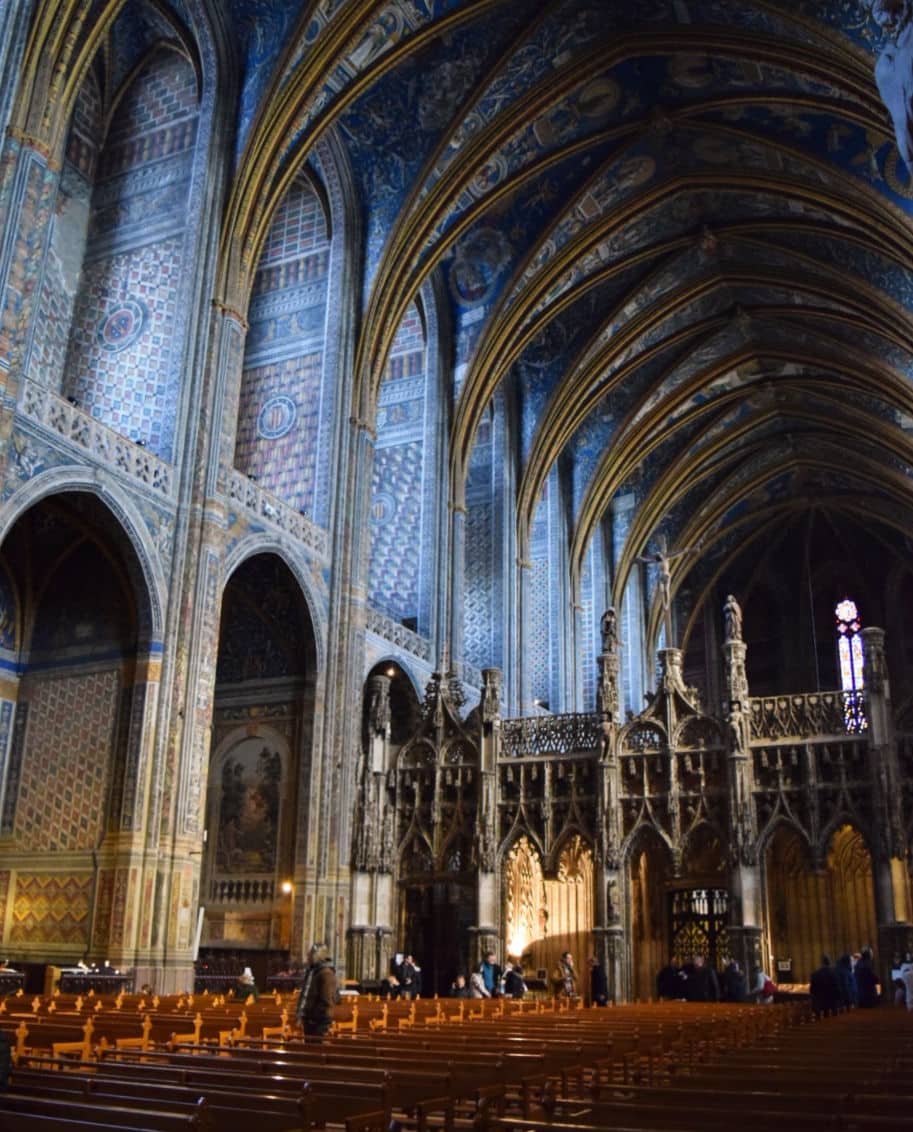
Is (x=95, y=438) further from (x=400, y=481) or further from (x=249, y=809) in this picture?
(x=400, y=481)

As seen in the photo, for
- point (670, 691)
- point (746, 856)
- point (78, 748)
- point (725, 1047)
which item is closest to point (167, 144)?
point (78, 748)

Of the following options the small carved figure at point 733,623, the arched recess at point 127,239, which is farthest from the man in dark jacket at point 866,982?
the arched recess at point 127,239

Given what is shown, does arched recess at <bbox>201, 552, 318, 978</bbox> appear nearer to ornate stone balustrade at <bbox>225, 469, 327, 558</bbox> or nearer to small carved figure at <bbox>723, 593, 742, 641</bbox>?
ornate stone balustrade at <bbox>225, 469, 327, 558</bbox>

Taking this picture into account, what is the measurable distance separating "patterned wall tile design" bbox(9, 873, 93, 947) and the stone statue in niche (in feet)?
47.0

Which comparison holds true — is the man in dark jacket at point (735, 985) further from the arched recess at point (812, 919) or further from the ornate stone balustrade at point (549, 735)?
the arched recess at point (812, 919)

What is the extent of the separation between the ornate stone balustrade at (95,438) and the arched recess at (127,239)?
40.1 inches

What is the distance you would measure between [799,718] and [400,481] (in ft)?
35.1

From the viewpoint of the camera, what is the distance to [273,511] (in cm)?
1953

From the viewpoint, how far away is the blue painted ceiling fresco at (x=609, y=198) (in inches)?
773

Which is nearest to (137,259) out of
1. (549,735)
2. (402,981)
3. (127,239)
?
(127,239)

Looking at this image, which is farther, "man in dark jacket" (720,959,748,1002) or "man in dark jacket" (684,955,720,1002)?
"man in dark jacket" (684,955,720,1002)

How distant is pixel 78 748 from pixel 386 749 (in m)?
6.80

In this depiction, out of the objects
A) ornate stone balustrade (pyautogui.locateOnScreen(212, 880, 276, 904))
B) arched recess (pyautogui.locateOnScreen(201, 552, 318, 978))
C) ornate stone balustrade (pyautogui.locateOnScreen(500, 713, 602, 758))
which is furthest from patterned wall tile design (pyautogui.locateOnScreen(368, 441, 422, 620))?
ornate stone balustrade (pyautogui.locateOnScreen(212, 880, 276, 904))

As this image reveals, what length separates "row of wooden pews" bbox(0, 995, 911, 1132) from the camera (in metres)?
4.50
